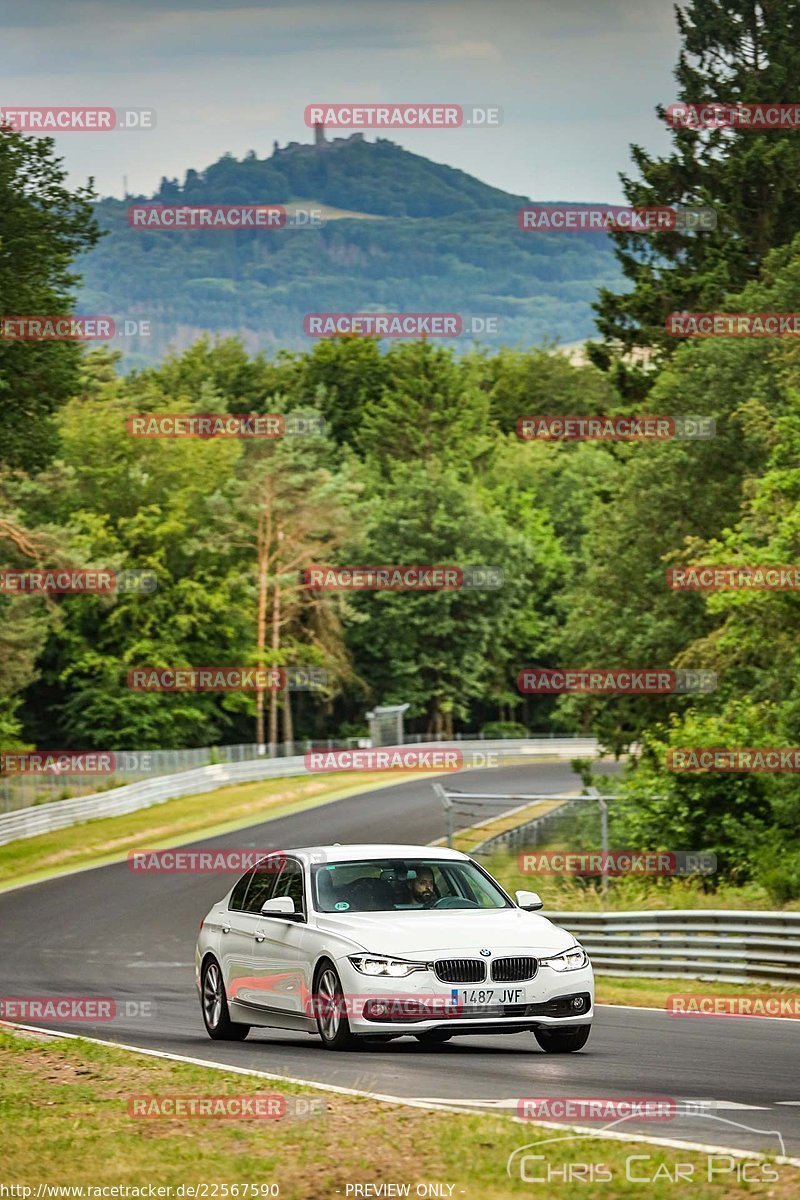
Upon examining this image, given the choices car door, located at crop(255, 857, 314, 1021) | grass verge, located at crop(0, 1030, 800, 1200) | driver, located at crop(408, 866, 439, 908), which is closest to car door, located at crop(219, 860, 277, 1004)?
car door, located at crop(255, 857, 314, 1021)

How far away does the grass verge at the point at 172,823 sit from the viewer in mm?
49469

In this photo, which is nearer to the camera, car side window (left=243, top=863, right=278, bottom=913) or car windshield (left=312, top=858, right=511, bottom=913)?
car windshield (left=312, top=858, right=511, bottom=913)

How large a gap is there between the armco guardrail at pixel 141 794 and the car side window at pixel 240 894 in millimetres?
Answer: 36570

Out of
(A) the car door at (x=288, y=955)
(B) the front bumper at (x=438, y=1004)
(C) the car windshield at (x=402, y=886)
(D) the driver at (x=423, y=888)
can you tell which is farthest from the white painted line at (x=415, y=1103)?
(D) the driver at (x=423, y=888)

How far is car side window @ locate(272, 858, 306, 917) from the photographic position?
14.1 meters

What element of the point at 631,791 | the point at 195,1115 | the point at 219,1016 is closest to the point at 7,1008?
the point at 219,1016

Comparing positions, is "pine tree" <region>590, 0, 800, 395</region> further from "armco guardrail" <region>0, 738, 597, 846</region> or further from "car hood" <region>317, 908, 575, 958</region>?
"car hood" <region>317, 908, 575, 958</region>

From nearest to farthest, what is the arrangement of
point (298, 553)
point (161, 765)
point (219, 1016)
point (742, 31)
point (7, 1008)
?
point (219, 1016), point (7, 1008), point (742, 31), point (161, 765), point (298, 553)

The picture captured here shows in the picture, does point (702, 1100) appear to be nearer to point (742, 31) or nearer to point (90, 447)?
point (742, 31)

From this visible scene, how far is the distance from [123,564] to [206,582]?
471cm

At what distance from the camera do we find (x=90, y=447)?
307 feet

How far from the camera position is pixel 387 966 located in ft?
42.1

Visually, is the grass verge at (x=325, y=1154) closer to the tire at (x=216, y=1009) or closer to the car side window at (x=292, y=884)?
the car side window at (x=292, y=884)

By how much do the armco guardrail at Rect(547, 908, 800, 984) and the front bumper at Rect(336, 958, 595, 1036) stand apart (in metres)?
7.68
